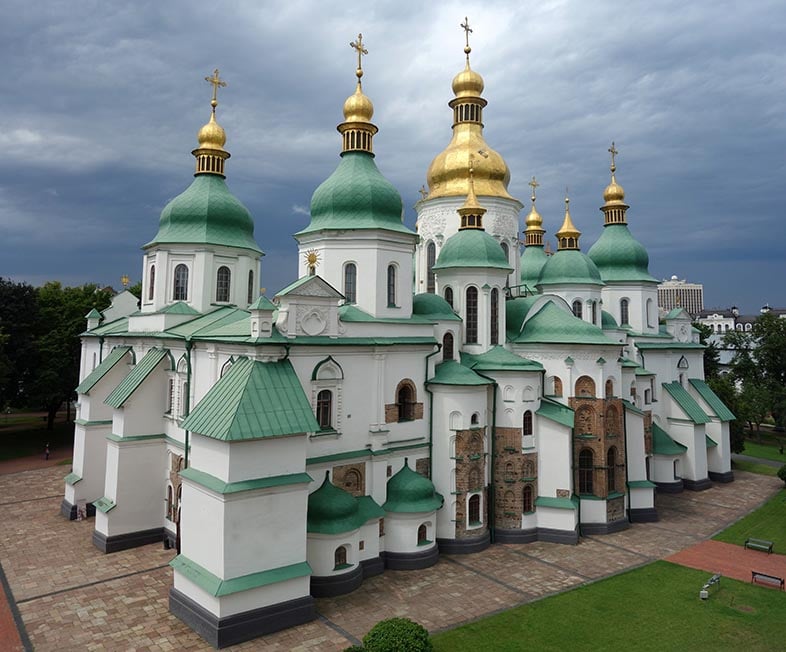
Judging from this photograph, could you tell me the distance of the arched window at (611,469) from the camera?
2278cm

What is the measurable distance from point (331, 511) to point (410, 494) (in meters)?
3.51

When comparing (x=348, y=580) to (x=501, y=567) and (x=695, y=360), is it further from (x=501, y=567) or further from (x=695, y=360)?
(x=695, y=360)

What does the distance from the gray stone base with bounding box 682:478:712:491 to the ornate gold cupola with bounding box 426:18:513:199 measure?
1860cm

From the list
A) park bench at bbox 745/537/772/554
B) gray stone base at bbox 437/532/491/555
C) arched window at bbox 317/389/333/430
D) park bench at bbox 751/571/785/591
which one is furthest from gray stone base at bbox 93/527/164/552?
park bench at bbox 745/537/772/554

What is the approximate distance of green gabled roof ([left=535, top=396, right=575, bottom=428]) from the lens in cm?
2167

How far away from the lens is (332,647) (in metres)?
13.6

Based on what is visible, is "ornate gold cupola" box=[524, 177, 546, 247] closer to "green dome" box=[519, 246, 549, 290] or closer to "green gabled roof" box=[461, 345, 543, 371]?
"green dome" box=[519, 246, 549, 290]

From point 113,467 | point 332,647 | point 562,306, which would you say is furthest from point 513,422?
point 113,467

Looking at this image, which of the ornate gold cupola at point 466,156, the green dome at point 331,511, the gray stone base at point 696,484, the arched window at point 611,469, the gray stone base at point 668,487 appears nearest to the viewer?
the green dome at point 331,511

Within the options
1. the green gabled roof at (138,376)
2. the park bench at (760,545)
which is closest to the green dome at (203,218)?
the green gabled roof at (138,376)

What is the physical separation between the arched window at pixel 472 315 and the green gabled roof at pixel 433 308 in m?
0.77

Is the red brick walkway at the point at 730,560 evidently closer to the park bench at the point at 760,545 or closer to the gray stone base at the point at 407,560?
the park bench at the point at 760,545

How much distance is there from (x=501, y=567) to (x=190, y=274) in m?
17.7

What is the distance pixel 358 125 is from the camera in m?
21.9
